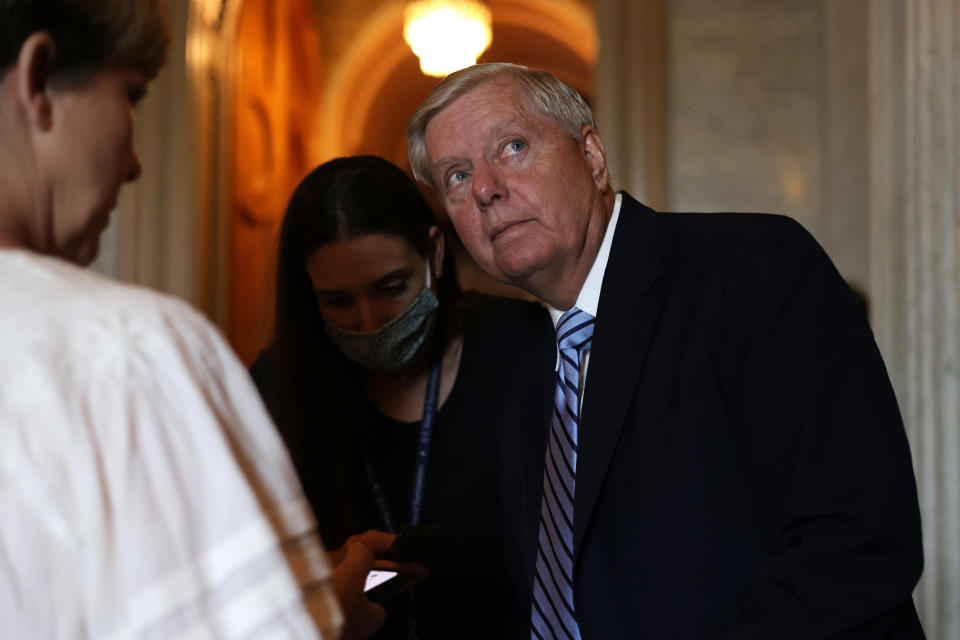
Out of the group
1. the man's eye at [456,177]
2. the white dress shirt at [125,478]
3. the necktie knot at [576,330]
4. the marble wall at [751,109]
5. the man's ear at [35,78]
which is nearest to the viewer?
the white dress shirt at [125,478]

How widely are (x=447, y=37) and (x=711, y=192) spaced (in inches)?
166

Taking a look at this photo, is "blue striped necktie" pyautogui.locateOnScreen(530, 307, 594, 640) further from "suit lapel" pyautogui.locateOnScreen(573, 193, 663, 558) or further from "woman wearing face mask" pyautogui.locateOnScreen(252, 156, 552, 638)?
"woman wearing face mask" pyautogui.locateOnScreen(252, 156, 552, 638)

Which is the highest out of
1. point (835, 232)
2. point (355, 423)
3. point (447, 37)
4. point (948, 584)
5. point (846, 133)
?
point (447, 37)

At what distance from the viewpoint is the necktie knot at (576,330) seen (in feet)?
6.41

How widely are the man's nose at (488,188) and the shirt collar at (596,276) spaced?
24 cm

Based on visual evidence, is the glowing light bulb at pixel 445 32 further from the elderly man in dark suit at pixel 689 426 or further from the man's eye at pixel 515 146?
the elderly man in dark suit at pixel 689 426

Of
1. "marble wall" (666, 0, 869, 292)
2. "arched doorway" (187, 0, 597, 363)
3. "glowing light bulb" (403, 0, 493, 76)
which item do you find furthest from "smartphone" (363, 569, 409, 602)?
"glowing light bulb" (403, 0, 493, 76)

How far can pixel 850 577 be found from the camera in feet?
5.04

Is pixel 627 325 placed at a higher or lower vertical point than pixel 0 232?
lower

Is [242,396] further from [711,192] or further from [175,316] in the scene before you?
[711,192]

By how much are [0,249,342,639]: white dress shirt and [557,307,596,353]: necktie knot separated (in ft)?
3.65

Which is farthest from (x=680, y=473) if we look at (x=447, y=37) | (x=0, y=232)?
(x=447, y=37)

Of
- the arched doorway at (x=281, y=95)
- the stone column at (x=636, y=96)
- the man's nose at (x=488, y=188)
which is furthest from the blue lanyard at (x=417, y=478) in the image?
the stone column at (x=636, y=96)

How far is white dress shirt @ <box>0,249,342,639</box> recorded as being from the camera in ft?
2.67
